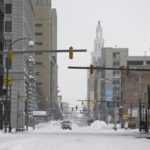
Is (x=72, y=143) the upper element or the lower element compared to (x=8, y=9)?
lower

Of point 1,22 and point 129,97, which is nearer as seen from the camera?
point 1,22

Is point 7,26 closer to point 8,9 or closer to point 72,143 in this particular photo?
point 8,9

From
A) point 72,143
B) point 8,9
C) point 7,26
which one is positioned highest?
point 8,9

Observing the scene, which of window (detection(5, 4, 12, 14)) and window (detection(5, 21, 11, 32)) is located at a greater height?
window (detection(5, 4, 12, 14))

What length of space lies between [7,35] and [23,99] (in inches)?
559

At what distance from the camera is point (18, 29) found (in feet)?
426

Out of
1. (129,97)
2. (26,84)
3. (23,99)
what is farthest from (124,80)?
(23,99)

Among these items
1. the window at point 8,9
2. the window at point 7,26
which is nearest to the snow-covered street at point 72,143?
the window at point 7,26

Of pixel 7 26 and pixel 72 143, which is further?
→ pixel 7 26

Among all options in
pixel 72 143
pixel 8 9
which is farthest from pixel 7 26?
pixel 72 143

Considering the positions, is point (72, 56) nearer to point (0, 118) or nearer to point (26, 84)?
point (0, 118)

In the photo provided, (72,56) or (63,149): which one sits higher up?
(72,56)

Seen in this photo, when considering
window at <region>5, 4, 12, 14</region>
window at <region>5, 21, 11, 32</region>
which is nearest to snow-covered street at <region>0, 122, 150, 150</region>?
window at <region>5, 21, 11, 32</region>

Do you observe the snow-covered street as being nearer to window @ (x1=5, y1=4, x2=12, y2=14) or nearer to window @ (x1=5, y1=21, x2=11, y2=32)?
window @ (x1=5, y1=21, x2=11, y2=32)
